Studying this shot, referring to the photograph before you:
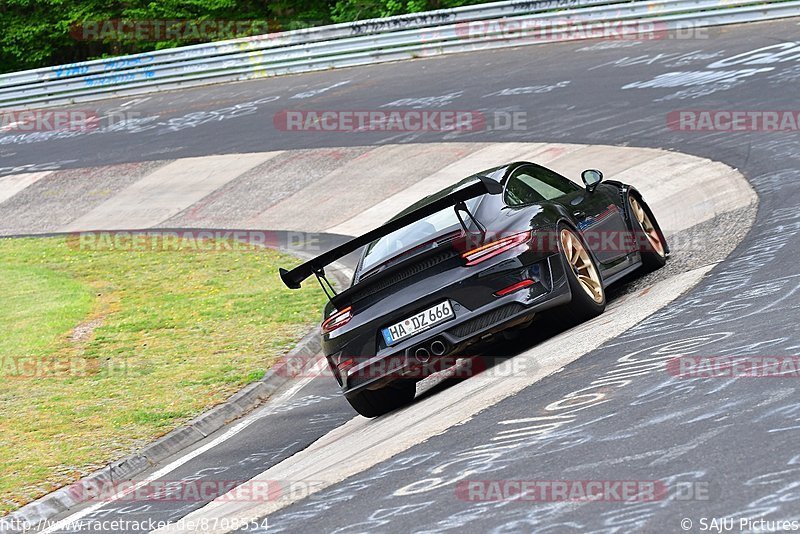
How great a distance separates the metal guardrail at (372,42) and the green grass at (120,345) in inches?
380

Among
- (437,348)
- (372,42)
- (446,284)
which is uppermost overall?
(372,42)

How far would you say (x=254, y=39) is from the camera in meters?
27.5

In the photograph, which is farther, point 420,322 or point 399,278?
point 399,278

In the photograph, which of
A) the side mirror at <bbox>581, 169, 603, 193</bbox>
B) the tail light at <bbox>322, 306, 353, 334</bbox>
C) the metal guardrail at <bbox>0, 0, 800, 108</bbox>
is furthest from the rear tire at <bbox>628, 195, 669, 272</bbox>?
the metal guardrail at <bbox>0, 0, 800, 108</bbox>

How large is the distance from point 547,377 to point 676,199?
662 cm

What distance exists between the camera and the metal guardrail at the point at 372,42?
72.0 feet

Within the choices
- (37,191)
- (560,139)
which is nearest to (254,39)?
(37,191)

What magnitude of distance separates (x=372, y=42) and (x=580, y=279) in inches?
717

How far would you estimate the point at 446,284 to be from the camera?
784 cm

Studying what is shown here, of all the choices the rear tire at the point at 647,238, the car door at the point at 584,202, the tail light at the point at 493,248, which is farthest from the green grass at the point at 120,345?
the rear tire at the point at 647,238

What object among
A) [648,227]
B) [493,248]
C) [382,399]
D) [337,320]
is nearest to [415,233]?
[493,248]

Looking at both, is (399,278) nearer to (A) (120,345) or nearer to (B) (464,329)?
(B) (464,329)

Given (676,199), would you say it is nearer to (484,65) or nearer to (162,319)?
(162,319)

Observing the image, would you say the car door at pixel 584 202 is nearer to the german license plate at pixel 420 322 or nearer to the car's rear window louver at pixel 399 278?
the car's rear window louver at pixel 399 278
